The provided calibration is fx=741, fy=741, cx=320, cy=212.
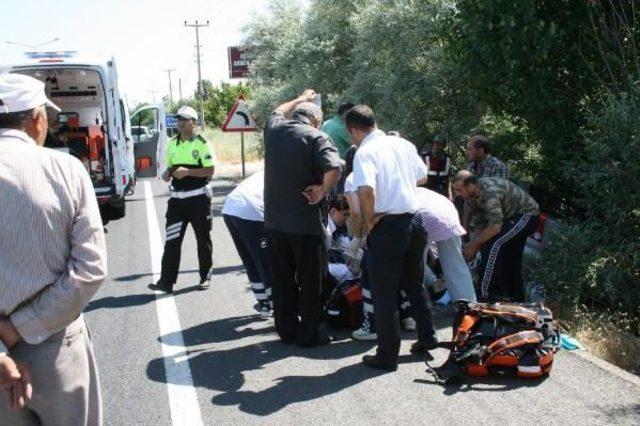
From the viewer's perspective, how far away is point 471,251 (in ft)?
23.0

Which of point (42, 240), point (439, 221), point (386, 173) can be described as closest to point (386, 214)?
point (386, 173)

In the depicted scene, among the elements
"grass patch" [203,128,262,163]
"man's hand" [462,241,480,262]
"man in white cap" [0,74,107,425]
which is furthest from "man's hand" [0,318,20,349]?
"grass patch" [203,128,262,163]

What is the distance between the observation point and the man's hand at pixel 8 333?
253 cm

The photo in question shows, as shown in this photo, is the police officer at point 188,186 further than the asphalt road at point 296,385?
Yes

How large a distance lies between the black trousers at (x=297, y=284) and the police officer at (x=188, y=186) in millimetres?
2033

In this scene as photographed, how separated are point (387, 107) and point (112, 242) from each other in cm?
539

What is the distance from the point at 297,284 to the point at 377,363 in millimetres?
1096

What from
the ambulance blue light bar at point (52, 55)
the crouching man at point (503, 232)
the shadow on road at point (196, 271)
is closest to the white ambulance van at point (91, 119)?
the ambulance blue light bar at point (52, 55)

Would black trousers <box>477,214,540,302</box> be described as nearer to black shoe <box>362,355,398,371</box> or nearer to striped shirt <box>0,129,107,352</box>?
black shoe <box>362,355,398,371</box>

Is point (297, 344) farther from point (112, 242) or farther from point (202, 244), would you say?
point (112, 242)

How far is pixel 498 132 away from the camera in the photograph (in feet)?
38.4

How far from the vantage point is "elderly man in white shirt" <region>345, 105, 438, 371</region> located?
16.7 ft

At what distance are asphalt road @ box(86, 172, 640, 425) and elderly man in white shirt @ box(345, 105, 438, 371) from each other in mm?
301

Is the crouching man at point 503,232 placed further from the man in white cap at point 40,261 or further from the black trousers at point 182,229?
the man in white cap at point 40,261
